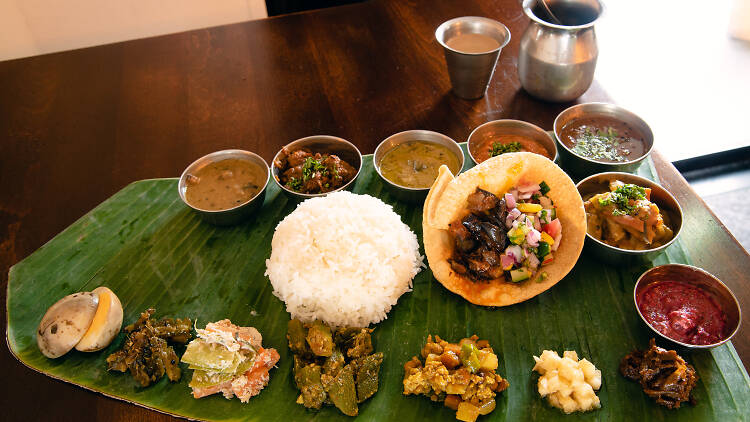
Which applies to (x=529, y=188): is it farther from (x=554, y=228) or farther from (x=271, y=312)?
(x=271, y=312)

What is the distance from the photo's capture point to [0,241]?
3.55 metres

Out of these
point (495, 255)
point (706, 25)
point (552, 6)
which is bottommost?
point (706, 25)

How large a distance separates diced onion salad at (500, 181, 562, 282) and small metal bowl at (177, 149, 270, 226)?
1.60m

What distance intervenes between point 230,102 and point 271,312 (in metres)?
2.13

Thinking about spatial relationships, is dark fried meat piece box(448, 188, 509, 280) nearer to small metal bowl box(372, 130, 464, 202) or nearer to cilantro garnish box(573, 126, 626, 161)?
small metal bowl box(372, 130, 464, 202)

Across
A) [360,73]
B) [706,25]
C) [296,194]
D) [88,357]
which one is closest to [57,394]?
[88,357]

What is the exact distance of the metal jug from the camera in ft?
12.0

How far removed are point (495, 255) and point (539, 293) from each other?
33 cm

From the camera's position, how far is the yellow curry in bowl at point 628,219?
2910mm

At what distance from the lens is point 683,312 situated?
2.70 meters

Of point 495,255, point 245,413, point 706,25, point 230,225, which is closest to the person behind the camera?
point 245,413

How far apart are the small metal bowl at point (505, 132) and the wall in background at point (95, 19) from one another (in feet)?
11.2

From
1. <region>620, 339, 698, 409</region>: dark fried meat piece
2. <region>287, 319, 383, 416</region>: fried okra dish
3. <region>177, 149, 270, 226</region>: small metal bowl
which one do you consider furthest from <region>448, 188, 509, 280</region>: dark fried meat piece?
<region>177, 149, 270, 226</region>: small metal bowl

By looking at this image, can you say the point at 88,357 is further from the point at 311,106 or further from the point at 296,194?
the point at 311,106
